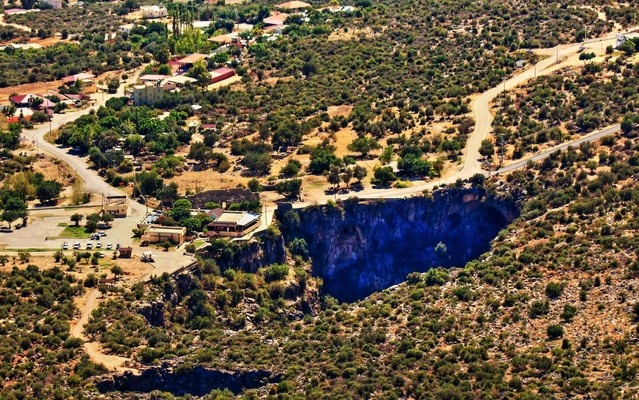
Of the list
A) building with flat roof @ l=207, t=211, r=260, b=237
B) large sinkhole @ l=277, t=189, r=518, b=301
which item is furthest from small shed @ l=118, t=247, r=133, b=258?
large sinkhole @ l=277, t=189, r=518, b=301

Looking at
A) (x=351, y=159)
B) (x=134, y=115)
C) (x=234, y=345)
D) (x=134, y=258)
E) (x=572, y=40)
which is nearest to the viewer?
(x=234, y=345)

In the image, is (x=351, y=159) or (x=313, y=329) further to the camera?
A: (x=351, y=159)

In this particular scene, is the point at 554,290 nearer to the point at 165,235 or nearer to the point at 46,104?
the point at 165,235

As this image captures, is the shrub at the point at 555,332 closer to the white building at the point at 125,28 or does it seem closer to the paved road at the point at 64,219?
the paved road at the point at 64,219

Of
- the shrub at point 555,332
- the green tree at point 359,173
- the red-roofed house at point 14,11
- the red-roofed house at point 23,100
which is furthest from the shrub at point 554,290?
the red-roofed house at point 14,11

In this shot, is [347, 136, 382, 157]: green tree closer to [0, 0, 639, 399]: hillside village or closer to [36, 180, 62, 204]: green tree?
[0, 0, 639, 399]: hillside village

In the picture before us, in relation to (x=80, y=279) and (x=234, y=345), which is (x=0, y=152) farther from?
(x=234, y=345)

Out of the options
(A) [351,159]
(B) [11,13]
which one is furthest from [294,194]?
(B) [11,13]

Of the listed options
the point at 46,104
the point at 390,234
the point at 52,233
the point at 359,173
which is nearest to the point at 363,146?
the point at 359,173
